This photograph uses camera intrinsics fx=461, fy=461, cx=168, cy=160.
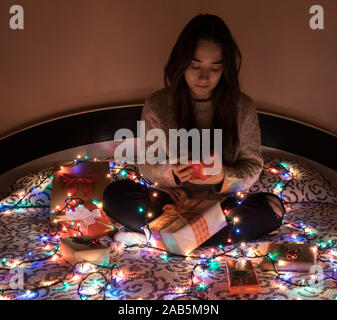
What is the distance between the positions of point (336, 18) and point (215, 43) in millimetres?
953

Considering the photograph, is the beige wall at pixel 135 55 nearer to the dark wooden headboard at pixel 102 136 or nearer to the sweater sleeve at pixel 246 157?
the dark wooden headboard at pixel 102 136

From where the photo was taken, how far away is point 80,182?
2.08m

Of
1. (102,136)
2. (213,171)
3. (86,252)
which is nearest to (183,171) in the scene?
(213,171)

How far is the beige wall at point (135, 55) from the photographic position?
240cm

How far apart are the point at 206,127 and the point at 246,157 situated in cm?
21

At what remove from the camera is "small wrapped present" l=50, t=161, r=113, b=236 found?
194 cm

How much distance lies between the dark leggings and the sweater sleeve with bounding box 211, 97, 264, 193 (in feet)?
0.20

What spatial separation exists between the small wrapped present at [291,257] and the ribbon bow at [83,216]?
734 mm

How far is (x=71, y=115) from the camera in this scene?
8.01 feet

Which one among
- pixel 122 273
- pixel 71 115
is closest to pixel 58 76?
pixel 71 115

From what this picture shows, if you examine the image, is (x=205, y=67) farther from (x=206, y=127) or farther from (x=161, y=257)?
(x=161, y=257)

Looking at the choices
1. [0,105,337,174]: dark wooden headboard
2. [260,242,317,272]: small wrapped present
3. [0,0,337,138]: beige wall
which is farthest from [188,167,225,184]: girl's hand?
[0,0,337,138]: beige wall

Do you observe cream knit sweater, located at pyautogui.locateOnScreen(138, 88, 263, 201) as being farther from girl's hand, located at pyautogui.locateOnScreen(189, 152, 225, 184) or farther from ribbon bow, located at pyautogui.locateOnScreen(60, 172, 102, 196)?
ribbon bow, located at pyautogui.locateOnScreen(60, 172, 102, 196)

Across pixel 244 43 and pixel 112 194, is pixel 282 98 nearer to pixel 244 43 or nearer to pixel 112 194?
pixel 244 43
